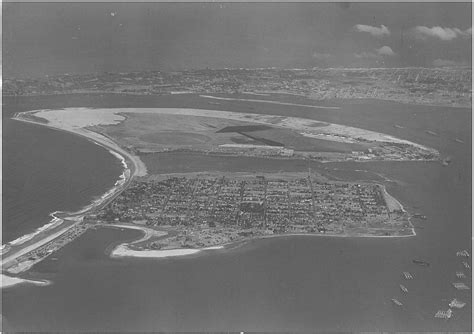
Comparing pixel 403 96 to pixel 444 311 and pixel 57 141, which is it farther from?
pixel 444 311

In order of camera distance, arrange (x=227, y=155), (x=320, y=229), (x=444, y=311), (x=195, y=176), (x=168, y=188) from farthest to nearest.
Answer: (x=227, y=155), (x=195, y=176), (x=168, y=188), (x=320, y=229), (x=444, y=311)

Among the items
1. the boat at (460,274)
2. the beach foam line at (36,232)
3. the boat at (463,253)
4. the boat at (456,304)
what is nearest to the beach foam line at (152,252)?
the beach foam line at (36,232)

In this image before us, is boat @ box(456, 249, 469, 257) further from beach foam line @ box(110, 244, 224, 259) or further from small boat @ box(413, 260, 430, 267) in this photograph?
beach foam line @ box(110, 244, 224, 259)

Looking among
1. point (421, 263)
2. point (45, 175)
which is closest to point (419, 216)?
point (421, 263)

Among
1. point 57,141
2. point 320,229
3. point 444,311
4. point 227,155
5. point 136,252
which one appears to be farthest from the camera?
point 57,141

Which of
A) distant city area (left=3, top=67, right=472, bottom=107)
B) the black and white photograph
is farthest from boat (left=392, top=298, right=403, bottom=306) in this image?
distant city area (left=3, top=67, right=472, bottom=107)

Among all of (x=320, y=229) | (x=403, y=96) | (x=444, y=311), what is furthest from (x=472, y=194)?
(x=403, y=96)

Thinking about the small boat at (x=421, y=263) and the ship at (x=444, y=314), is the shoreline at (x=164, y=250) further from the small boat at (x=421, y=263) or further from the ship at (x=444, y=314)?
the ship at (x=444, y=314)
